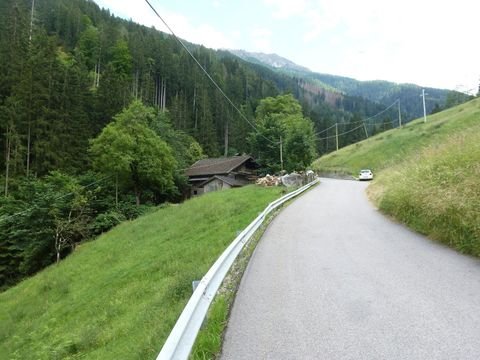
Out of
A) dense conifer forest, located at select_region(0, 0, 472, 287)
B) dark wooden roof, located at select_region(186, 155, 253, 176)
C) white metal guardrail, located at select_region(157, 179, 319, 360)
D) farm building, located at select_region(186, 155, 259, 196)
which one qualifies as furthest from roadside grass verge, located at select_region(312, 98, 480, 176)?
white metal guardrail, located at select_region(157, 179, 319, 360)

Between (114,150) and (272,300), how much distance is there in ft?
113

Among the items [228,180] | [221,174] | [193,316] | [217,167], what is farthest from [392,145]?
[193,316]

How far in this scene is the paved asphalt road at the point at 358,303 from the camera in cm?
358

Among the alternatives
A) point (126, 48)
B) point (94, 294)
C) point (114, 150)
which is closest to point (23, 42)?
point (114, 150)

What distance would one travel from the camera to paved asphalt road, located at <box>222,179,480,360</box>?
3.58 meters

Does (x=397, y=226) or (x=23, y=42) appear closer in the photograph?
(x=397, y=226)

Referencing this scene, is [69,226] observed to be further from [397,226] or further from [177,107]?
[177,107]

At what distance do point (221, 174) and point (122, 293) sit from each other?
34810mm

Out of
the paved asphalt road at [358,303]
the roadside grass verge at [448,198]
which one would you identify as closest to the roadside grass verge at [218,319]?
the paved asphalt road at [358,303]

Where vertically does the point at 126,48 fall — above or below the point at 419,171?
above

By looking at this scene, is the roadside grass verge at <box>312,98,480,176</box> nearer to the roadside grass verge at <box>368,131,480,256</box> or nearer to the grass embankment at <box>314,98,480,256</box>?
the grass embankment at <box>314,98,480,256</box>

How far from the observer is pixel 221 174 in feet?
149

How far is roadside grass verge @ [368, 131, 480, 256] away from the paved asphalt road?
51cm

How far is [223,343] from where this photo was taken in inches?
153
